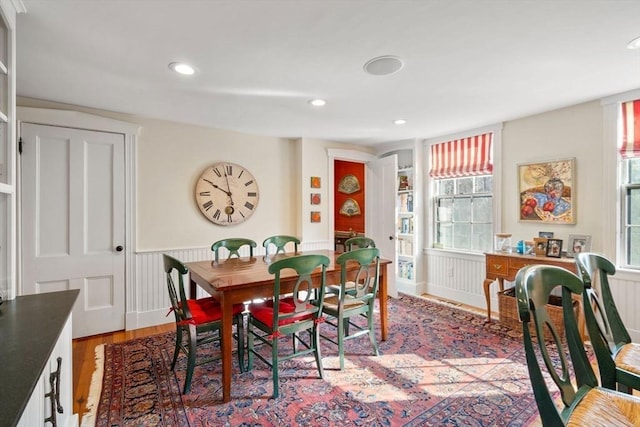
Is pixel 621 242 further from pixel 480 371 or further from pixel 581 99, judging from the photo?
pixel 480 371

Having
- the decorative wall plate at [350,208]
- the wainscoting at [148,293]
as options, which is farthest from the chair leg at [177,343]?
the decorative wall plate at [350,208]

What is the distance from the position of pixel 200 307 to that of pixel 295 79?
→ 6.40 ft

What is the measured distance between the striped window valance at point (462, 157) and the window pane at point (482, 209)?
0.34 m

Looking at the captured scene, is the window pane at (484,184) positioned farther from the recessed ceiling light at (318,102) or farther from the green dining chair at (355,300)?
the recessed ceiling light at (318,102)

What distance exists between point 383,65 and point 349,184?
3.74 m

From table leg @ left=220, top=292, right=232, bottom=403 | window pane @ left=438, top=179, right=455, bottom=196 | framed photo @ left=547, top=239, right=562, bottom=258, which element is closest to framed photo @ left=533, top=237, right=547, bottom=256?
framed photo @ left=547, top=239, right=562, bottom=258

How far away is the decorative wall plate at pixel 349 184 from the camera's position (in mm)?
5870

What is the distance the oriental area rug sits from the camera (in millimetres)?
1913

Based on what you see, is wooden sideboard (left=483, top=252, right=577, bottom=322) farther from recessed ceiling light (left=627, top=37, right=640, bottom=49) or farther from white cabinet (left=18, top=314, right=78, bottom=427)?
white cabinet (left=18, top=314, right=78, bottom=427)

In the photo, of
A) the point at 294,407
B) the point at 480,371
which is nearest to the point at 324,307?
the point at 294,407

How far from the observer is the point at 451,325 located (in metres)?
3.39

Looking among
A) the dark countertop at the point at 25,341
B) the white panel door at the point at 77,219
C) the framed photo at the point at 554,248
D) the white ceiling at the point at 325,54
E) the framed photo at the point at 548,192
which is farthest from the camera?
the framed photo at the point at 548,192

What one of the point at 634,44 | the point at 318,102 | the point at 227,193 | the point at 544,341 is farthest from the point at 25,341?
the point at 634,44

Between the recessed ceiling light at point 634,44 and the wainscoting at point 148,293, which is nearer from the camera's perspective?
the recessed ceiling light at point 634,44
